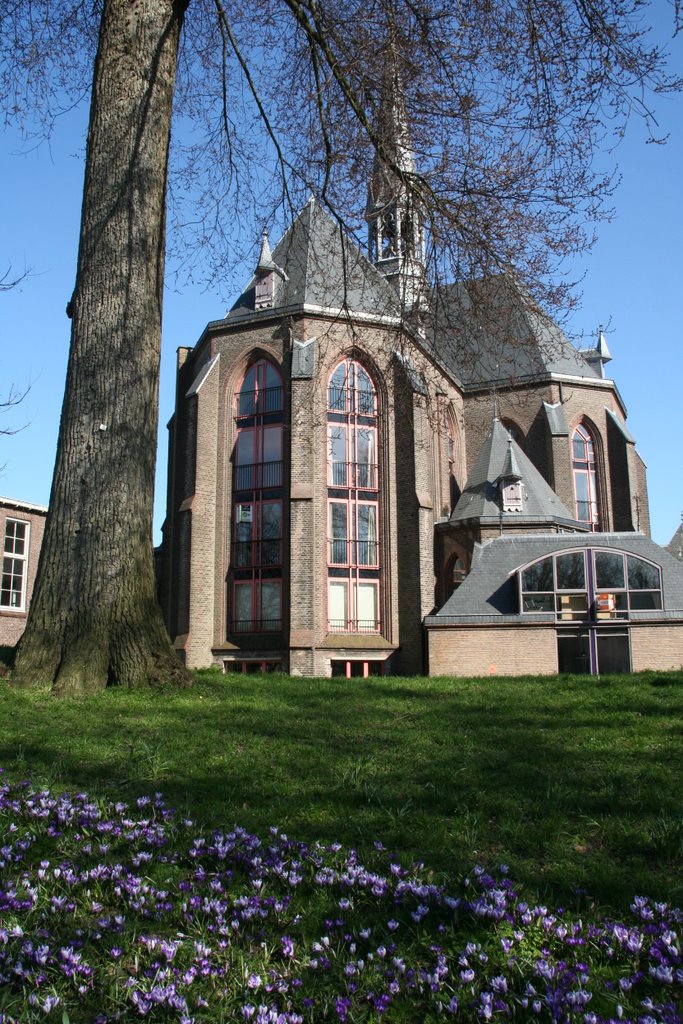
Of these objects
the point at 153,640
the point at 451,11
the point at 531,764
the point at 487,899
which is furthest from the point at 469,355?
the point at 487,899

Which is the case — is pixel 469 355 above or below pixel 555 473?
below

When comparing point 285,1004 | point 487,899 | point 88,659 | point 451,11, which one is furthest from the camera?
point 451,11

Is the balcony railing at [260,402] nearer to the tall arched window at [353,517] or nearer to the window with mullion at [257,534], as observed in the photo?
the tall arched window at [353,517]

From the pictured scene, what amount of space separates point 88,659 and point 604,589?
733 inches

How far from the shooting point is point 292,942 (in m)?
3.24

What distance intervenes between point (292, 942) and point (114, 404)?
19.7 feet

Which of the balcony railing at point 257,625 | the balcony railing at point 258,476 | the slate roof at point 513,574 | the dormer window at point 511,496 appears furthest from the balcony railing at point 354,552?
the slate roof at point 513,574

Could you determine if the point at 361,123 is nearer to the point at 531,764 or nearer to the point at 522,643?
the point at 531,764

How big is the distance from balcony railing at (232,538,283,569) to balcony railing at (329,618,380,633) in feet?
9.29

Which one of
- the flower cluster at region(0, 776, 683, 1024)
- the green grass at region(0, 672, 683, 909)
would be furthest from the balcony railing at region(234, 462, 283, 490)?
the flower cluster at region(0, 776, 683, 1024)

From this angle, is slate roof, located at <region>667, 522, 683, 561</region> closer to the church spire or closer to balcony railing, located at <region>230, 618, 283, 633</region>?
balcony railing, located at <region>230, 618, 283, 633</region>

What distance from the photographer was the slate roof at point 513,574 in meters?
23.5

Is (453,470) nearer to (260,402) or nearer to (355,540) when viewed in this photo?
(355,540)

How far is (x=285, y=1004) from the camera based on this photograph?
292 centimetres
